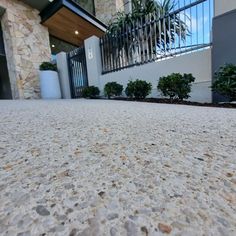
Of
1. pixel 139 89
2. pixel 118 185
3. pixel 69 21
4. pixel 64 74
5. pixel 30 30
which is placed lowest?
pixel 118 185

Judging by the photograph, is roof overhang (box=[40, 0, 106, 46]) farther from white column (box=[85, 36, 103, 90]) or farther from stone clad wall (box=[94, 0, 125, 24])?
white column (box=[85, 36, 103, 90])

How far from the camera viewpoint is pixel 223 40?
11.0ft

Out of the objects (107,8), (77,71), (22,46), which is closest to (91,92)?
(77,71)

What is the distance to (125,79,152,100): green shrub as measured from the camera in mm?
4180

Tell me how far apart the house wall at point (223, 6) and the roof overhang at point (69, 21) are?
4.97 meters

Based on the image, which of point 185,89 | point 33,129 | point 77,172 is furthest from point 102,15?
point 77,172

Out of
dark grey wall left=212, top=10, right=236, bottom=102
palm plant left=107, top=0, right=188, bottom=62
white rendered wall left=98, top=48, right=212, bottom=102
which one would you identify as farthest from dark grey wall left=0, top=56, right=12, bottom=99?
dark grey wall left=212, top=10, right=236, bottom=102

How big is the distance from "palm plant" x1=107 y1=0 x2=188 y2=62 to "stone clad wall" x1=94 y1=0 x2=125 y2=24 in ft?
11.9

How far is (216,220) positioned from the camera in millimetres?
479

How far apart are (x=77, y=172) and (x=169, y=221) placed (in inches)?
16.2

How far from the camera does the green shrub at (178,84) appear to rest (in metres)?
3.48

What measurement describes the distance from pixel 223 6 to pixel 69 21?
5.76m

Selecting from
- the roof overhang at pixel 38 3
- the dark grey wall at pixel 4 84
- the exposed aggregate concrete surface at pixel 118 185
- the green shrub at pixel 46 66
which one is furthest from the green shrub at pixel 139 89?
the dark grey wall at pixel 4 84

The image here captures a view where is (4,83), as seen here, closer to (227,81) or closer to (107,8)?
(107,8)
